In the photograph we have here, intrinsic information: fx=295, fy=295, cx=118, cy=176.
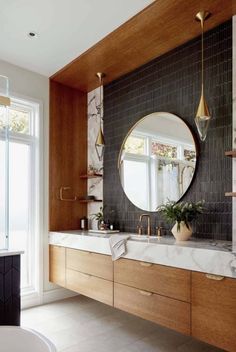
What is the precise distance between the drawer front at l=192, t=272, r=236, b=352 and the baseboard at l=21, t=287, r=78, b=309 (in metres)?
2.14

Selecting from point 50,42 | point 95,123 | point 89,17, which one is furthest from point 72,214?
point 89,17

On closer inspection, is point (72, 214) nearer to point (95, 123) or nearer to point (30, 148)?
point (30, 148)

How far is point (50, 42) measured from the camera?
10.1ft

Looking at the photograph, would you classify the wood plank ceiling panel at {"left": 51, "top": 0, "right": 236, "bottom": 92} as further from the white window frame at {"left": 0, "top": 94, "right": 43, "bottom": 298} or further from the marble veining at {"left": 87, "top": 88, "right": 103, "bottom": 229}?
the white window frame at {"left": 0, "top": 94, "right": 43, "bottom": 298}

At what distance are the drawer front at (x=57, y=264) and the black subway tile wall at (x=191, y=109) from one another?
761mm

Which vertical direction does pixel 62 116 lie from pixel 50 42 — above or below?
below

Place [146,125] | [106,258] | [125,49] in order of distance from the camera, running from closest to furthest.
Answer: [106,258] < [125,49] < [146,125]

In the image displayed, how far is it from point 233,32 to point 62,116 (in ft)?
7.55

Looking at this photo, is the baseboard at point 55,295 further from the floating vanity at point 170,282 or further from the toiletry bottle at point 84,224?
the toiletry bottle at point 84,224

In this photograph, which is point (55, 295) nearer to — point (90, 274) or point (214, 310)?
point (90, 274)

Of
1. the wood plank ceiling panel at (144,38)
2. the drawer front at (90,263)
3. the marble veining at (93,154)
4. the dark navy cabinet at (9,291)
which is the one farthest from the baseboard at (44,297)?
the wood plank ceiling panel at (144,38)

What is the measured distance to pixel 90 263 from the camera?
10.2 feet

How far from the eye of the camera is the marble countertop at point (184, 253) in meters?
1.97

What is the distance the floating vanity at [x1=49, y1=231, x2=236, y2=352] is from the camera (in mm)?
1977
